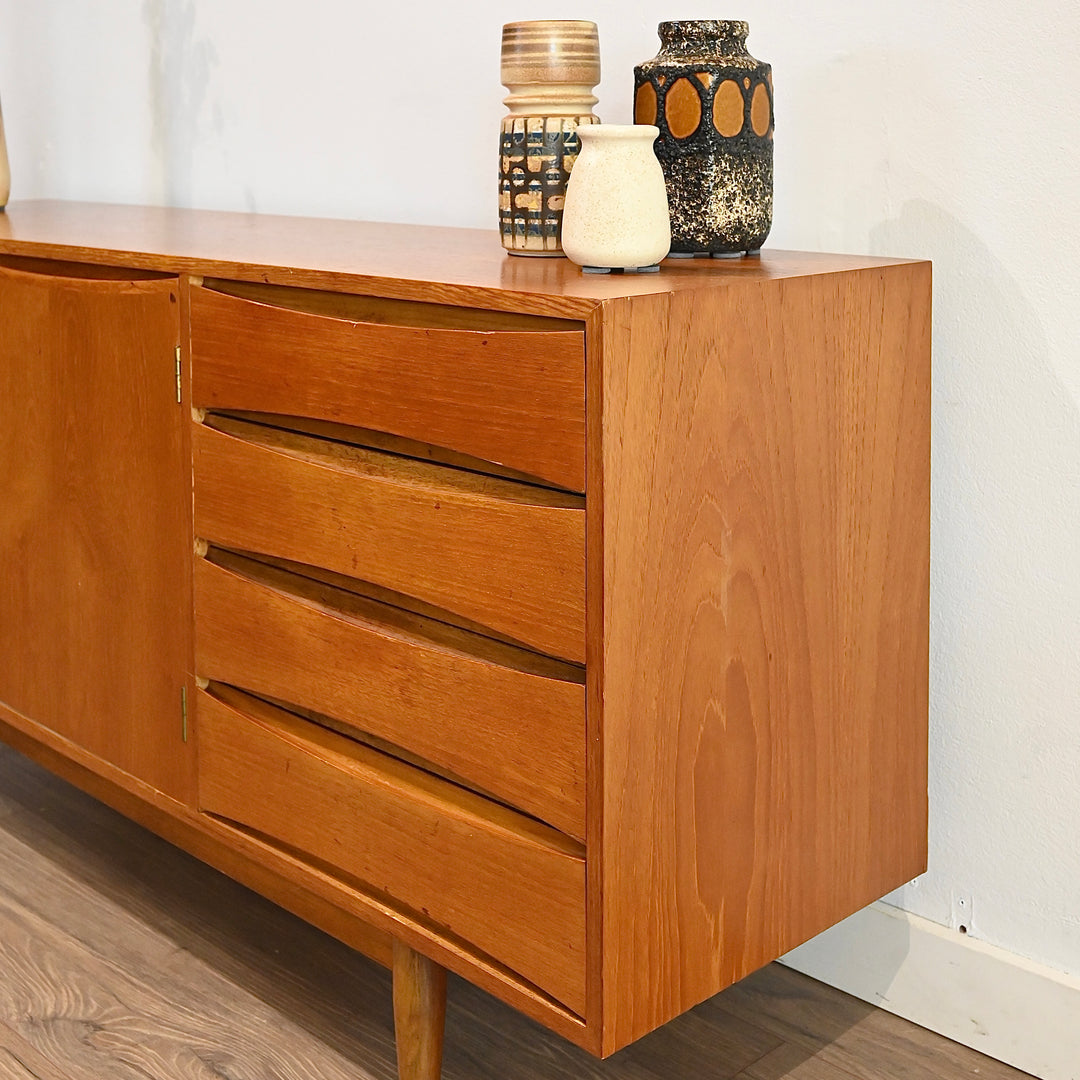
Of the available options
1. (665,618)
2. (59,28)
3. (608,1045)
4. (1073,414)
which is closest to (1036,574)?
(1073,414)

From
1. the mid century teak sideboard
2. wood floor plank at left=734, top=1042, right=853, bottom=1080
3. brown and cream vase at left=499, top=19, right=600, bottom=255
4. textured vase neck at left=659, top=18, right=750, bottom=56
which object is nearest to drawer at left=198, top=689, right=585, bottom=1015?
the mid century teak sideboard

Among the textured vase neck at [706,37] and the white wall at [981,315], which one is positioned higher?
the textured vase neck at [706,37]

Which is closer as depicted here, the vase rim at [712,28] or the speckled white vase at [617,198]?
the speckled white vase at [617,198]

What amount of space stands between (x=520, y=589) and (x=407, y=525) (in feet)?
0.44

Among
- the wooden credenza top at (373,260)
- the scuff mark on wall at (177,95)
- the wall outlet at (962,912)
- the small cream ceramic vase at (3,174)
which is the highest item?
the scuff mark on wall at (177,95)

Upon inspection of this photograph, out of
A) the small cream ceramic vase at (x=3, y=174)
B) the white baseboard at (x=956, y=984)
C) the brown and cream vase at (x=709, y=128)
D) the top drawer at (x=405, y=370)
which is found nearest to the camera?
the top drawer at (x=405, y=370)

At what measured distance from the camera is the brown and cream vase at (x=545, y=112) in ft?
3.98

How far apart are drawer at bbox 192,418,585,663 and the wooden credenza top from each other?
0.15 m

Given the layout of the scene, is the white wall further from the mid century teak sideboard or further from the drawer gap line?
the drawer gap line

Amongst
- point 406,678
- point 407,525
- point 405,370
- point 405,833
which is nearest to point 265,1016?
point 405,833

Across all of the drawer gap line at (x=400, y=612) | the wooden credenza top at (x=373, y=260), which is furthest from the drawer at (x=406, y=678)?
the wooden credenza top at (x=373, y=260)

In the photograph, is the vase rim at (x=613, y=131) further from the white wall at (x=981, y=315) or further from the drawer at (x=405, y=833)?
the drawer at (x=405, y=833)

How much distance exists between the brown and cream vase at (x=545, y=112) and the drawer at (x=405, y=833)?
0.51 metres

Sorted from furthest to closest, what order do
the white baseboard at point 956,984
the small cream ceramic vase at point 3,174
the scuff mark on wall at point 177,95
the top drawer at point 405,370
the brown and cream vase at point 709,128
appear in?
the scuff mark on wall at point 177,95 < the small cream ceramic vase at point 3,174 < the white baseboard at point 956,984 < the brown and cream vase at point 709,128 < the top drawer at point 405,370
